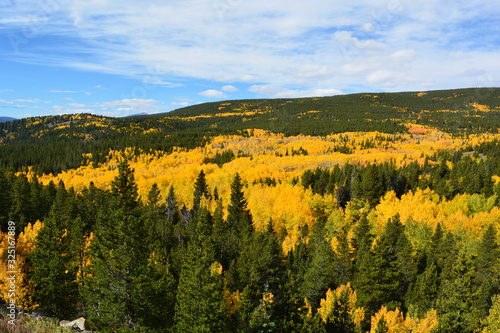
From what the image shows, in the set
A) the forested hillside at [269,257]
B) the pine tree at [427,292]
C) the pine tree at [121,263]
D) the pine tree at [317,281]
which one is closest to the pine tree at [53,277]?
the forested hillside at [269,257]

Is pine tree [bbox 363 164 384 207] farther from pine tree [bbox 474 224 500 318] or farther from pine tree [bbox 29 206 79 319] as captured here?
pine tree [bbox 29 206 79 319]

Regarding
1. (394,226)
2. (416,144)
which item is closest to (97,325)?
(394,226)

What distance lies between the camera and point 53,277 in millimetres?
28922

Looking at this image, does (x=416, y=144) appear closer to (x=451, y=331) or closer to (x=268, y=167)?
(x=268, y=167)

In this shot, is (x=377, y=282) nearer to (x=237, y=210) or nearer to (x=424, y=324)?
(x=424, y=324)

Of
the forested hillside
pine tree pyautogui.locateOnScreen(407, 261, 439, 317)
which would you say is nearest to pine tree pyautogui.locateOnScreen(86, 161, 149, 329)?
the forested hillside

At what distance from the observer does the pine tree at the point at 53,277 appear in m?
28.8

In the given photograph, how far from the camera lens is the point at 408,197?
73438mm

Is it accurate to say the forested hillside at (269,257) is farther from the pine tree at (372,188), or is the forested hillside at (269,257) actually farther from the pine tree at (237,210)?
the pine tree at (237,210)

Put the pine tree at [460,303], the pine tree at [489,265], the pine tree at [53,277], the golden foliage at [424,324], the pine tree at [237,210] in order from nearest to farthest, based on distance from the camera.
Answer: the pine tree at [460,303] < the golden foliage at [424,324] < the pine tree at [53,277] < the pine tree at [489,265] < the pine tree at [237,210]

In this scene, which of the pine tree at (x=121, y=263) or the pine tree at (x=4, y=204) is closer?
the pine tree at (x=121, y=263)

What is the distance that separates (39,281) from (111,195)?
→ 17939 millimetres

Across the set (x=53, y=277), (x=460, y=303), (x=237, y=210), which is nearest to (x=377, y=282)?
(x=460, y=303)

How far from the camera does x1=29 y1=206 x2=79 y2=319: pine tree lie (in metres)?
28.8
